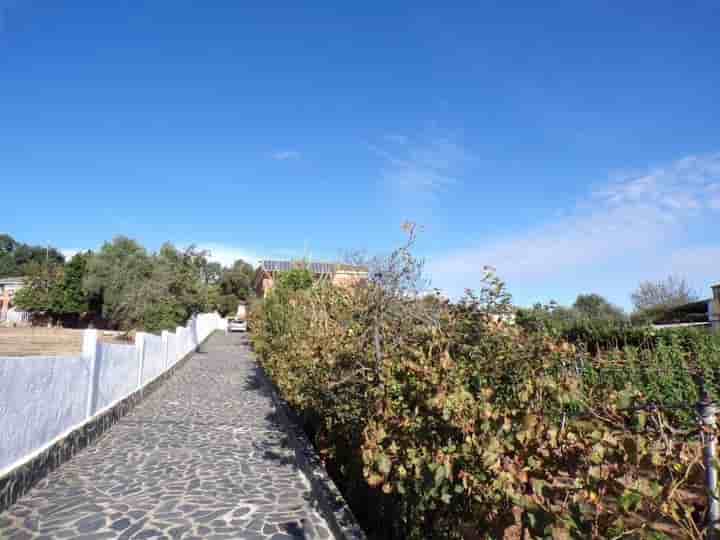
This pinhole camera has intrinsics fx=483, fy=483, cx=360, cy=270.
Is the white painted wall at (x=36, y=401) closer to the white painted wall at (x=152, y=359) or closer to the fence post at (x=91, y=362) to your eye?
the fence post at (x=91, y=362)

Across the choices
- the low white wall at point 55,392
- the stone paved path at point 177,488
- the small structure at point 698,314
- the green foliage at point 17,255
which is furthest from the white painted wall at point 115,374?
the green foliage at point 17,255

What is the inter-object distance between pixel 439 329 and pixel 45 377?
474 centimetres

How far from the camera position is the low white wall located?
478cm

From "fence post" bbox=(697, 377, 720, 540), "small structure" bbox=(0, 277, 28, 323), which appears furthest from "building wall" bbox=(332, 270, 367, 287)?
"small structure" bbox=(0, 277, 28, 323)

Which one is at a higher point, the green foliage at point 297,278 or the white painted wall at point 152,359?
the green foliage at point 297,278

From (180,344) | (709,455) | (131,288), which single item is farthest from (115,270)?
(709,455)

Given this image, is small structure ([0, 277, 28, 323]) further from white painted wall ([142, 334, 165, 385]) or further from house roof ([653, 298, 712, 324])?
house roof ([653, 298, 712, 324])

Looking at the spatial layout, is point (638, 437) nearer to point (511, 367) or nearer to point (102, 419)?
point (511, 367)

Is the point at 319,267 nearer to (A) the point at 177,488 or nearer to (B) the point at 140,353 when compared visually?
(B) the point at 140,353

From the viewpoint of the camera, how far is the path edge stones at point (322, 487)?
3.93 m

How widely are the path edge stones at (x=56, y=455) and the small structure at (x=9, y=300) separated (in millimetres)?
57785

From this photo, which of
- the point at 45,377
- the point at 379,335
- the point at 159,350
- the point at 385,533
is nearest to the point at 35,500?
the point at 45,377

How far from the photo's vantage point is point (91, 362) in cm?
725

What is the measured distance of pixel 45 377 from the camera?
5.65 metres
